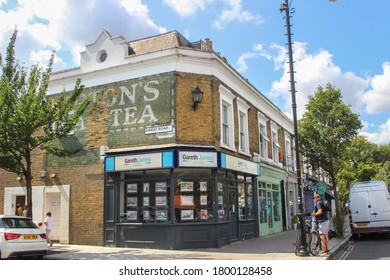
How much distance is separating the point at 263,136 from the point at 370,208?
21.1ft

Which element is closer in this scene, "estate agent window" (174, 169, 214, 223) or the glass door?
"estate agent window" (174, 169, 214, 223)

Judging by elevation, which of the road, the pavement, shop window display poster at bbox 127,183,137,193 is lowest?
the road

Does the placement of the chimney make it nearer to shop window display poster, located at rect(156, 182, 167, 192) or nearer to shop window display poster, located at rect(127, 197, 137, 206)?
shop window display poster, located at rect(156, 182, 167, 192)

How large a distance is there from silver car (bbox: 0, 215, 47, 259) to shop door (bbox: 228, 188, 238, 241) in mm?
7385

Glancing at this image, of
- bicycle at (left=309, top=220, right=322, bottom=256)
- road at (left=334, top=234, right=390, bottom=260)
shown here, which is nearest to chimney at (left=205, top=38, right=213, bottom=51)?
bicycle at (left=309, top=220, right=322, bottom=256)

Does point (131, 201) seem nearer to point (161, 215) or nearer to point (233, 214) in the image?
point (161, 215)

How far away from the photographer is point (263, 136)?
20656 millimetres

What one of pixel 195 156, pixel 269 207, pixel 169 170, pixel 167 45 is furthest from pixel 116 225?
pixel 269 207

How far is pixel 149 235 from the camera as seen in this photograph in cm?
1387

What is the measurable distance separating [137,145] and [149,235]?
3.48 m

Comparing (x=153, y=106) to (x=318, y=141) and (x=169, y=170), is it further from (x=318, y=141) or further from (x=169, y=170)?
(x=318, y=141)

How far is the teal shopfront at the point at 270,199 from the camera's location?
764 inches

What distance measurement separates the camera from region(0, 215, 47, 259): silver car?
420 inches

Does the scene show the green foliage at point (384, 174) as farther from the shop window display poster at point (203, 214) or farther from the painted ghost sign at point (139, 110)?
the painted ghost sign at point (139, 110)
